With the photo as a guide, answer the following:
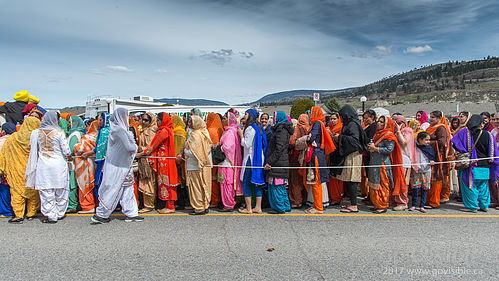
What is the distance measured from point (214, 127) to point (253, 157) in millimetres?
1106

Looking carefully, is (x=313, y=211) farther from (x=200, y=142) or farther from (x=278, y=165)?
(x=200, y=142)

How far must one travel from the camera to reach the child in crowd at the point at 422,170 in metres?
5.72

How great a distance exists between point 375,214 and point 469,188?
1.84 meters

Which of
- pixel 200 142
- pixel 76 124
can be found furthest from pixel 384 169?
pixel 76 124

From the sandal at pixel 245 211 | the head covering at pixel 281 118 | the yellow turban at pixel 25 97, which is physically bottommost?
the sandal at pixel 245 211

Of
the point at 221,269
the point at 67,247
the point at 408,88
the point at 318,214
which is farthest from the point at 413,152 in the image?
the point at 408,88

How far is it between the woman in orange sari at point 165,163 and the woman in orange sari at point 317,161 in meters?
2.46

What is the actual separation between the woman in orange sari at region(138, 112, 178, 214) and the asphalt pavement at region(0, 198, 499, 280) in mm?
402

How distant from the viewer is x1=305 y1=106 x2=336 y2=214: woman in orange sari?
550 centimetres

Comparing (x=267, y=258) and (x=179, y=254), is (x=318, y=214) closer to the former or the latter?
(x=267, y=258)

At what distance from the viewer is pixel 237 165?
228 inches

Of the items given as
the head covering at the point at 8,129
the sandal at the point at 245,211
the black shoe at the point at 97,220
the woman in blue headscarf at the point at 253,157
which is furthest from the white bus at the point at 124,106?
the black shoe at the point at 97,220

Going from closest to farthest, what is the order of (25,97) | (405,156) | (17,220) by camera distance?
1. (17,220)
2. (405,156)
3. (25,97)

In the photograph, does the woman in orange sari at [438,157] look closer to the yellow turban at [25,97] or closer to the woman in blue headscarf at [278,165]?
the woman in blue headscarf at [278,165]
